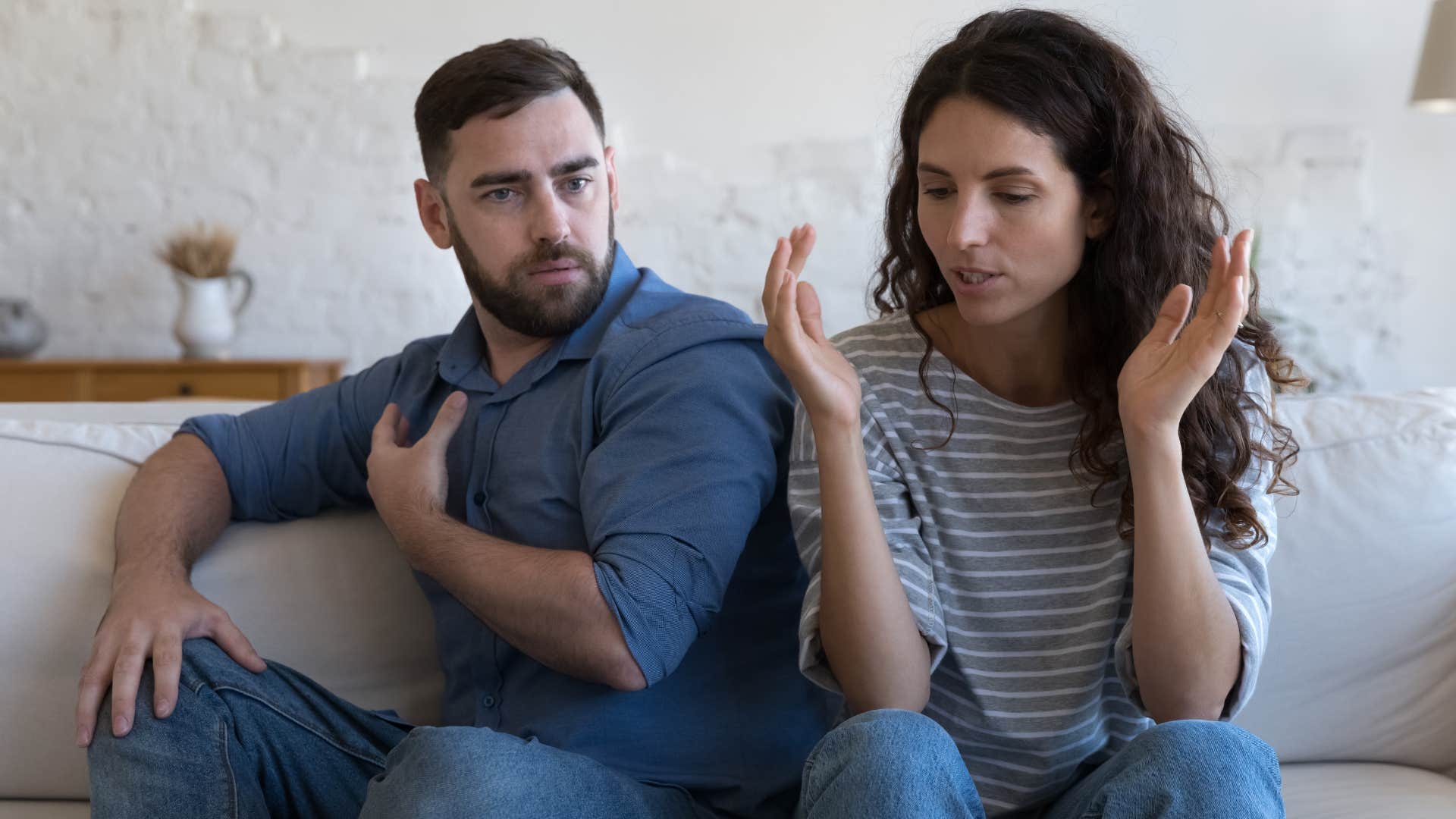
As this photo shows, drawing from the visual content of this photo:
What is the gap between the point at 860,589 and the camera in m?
1.20

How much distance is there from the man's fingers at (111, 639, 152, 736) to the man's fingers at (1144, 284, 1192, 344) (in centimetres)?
101

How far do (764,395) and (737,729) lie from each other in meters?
0.35

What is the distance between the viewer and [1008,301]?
124cm

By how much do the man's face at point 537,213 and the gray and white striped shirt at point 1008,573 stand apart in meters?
0.36

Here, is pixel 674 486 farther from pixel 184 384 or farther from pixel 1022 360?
pixel 184 384

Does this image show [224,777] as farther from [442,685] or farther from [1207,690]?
[1207,690]

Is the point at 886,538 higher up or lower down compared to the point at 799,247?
lower down

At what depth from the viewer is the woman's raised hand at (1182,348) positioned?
1.11m

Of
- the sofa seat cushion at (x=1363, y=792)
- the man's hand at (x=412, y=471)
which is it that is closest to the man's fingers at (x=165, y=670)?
the man's hand at (x=412, y=471)

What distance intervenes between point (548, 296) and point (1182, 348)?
715mm

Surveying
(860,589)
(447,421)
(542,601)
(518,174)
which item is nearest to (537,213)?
(518,174)

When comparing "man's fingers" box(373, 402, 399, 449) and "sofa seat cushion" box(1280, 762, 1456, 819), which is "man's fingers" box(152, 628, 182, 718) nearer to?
"man's fingers" box(373, 402, 399, 449)

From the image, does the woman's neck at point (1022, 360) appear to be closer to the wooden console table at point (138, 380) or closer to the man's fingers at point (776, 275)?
the man's fingers at point (776, 275)

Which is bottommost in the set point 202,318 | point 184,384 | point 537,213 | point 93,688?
point 184,384
